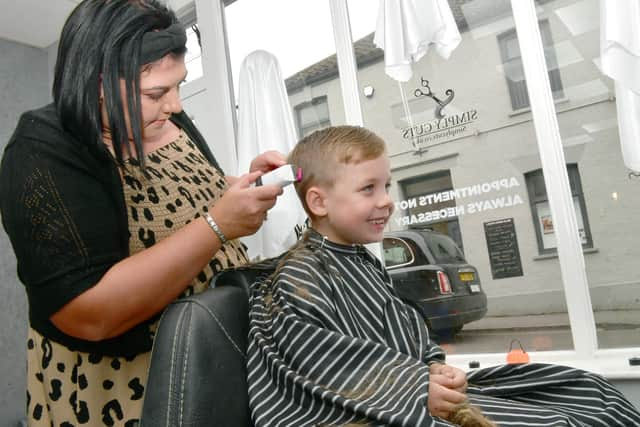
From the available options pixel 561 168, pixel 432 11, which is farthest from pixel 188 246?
pixel 432 11

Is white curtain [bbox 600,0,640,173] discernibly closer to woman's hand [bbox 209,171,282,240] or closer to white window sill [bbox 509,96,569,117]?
white window sill [bbox 509,96,569,117]

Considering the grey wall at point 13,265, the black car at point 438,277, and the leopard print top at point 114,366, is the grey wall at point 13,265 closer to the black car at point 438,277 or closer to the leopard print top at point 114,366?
the black car at point 438,277

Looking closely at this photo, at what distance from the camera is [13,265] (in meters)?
3.87

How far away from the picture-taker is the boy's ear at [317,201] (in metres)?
1.23

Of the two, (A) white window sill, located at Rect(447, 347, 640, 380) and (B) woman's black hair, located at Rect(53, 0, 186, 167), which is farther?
(A) white window sill, located at Rect(447, 347, 640, 380)

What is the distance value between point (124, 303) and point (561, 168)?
2231mm

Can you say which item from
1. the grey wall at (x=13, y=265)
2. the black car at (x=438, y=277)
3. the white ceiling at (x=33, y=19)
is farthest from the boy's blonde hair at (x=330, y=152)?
the grey wall at (x=13, y=265)

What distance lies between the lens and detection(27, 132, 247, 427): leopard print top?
88 centimetres

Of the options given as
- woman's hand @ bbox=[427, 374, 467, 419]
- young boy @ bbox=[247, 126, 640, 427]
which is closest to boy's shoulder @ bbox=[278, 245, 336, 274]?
young boy @ bbox=[247, 126, 640, 427]

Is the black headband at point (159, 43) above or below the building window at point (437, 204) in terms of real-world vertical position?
above

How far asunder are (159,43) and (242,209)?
0.34m

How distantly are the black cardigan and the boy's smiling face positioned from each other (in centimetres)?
52

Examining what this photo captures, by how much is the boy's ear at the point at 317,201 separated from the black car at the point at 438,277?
229 centimetres

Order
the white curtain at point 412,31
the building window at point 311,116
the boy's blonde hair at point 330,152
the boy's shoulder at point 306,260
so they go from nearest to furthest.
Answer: the boy's shoulder at point 306,260 → the boy's blonde hair at point 330,152 → the white curtain at point 412,31 → the building window at point 311,116
